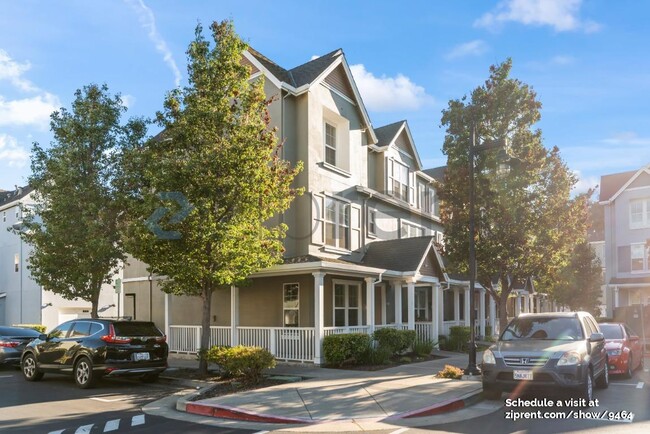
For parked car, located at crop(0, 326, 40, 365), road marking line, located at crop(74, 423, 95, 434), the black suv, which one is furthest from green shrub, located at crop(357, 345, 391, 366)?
parked car, located at crop(0, 326, 40, 365)

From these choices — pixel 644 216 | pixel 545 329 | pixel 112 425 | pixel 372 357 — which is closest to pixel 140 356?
pixel 112 425

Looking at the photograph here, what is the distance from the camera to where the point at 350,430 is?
29.0ft

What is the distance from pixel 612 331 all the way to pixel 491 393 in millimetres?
6262

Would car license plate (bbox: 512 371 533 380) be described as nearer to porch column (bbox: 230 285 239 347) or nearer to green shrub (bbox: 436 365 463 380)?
green shrub (bbox: 436 365 463 380)

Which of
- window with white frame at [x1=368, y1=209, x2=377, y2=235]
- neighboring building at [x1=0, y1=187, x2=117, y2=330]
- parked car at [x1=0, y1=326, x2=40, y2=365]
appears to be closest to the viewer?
parked car at [x1=0, y1=326, x2=40, y2=365]

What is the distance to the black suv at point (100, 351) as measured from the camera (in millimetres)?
13422

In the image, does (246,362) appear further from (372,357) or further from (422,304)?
(422,304)

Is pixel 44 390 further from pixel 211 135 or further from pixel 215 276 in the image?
pixel 211 135

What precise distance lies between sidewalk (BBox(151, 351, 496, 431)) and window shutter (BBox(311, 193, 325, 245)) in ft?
20.7

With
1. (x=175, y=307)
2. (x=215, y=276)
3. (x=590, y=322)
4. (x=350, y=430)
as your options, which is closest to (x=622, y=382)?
(x=590, y=322)

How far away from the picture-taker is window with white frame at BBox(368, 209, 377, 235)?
78.4 feet

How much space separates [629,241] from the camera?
37.8 metres

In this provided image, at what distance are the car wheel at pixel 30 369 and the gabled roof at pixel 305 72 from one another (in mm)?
11362

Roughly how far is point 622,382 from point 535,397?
14.0 feet
